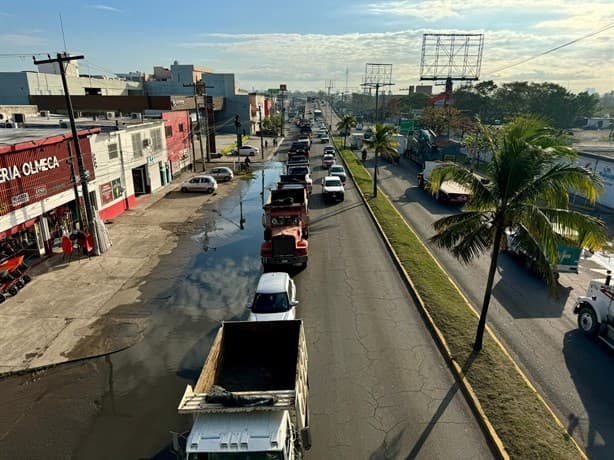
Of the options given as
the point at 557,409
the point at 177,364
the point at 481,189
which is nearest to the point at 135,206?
the point at 177,364

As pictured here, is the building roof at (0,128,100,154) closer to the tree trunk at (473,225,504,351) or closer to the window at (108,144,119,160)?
the window at (108,144,119,160)

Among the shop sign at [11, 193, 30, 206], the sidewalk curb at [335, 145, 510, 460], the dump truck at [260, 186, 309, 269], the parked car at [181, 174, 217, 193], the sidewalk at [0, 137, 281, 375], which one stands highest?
the shop sign at [11, 193, 30, 206]

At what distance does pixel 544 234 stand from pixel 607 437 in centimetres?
558

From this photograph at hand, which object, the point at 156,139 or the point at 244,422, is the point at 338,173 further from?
the point at 244,422

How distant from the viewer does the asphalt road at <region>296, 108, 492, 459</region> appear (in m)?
10.6

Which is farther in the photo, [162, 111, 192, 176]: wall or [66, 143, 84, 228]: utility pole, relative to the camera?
[162, 111, 192, 176]: wall

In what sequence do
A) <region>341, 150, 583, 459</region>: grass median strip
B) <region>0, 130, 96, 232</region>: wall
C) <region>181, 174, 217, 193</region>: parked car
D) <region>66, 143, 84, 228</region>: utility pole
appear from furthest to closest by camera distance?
<region>181, 174, 217, 193</region>: parked car
<region>66, 143, 84, 228</region>: utility pole
<region>0, 130, 96, 232</region>: wall
<region>341, 150, 583, 459</region>: grass median strip

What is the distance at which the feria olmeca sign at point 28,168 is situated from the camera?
65.0ft

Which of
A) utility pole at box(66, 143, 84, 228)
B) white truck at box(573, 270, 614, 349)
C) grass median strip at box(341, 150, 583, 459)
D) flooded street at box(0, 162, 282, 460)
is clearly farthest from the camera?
utility pole at box(66, 143, 84, 228)

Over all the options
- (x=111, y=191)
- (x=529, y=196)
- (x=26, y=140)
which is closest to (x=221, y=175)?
(x=111, y=191)

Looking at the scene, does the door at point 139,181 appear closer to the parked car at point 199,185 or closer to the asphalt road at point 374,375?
→ the parked car at point 199,185

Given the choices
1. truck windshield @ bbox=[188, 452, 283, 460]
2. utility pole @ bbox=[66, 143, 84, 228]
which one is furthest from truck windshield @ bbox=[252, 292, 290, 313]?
utility pole @ bbox=[66, 143, 84, 228]

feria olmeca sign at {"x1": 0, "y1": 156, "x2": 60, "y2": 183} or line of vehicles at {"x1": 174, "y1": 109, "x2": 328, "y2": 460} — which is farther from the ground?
feria olmeca sign at {"x1": 0, "y1": 156, "x2": 60, "y2": 183}

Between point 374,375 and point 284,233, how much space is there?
10.1 m
